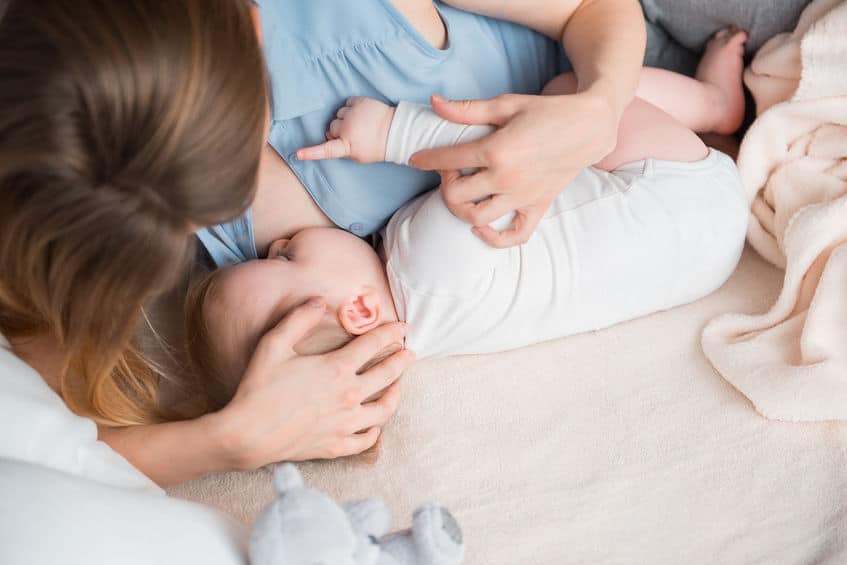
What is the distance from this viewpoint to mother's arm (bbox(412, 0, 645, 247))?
3.21 feet

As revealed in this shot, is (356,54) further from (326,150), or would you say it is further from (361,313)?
(361,313)

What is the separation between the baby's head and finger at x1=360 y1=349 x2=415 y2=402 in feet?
0.18

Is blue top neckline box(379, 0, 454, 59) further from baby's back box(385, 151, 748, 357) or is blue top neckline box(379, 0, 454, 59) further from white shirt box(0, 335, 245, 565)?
white shirt box(0, 335, 245, 565)

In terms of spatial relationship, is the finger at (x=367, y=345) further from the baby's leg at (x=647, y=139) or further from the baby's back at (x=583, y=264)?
the baby's leg at (x=647, y=139)

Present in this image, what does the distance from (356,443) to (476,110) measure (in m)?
0.39

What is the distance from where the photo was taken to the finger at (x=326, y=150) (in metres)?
1.06

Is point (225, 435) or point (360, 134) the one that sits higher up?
point (360, 134)

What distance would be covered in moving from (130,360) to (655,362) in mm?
633

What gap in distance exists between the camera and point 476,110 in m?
0.99

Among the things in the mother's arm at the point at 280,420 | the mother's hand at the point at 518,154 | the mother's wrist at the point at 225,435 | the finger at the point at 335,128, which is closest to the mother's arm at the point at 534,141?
the mother's hand at the point at 518,154

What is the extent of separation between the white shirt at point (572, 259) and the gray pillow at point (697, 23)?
0.24m

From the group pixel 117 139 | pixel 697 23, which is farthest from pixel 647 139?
pixel 117 139

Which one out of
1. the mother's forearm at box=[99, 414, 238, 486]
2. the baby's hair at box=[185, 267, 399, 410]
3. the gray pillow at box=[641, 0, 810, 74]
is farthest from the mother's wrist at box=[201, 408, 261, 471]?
the gray pillow at box=[641, 0, 810, 74]

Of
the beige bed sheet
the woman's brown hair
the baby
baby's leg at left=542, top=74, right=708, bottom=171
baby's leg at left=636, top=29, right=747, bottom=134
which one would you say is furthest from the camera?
baby's leg at left=636, top=29, right=747, bottom=134
